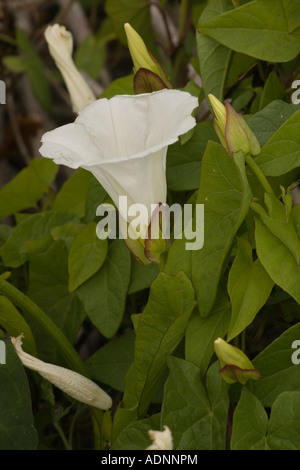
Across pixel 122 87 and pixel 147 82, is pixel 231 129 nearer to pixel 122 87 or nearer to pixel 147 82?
pixel 147 82

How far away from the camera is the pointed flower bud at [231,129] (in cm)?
64

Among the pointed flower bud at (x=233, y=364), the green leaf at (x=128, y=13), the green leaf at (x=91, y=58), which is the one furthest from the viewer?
the green leaf at (x=91, y=58)

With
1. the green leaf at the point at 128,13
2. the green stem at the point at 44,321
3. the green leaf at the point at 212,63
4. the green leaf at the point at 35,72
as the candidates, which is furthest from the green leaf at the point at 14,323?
the green leaf at the point at 35,72

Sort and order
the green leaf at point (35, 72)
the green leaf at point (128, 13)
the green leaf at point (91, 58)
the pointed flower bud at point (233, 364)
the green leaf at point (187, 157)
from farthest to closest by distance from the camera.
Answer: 1. the green leaf at point (91, 58)
2. the green leaf at point (35, 72)
3. the green leaf at point (128, 13)
4. the green leaf at point (187, 157)
5. the pointed flower bud at point (233, 364)

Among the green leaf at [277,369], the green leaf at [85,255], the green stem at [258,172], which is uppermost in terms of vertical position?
the green stem at [258,172]

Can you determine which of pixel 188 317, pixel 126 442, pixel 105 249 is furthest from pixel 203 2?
pixel 126 442

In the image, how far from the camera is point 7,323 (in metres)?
0.79

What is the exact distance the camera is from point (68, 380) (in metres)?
0.75

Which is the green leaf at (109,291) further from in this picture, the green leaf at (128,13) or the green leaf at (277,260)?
the green leaf at (128,13)

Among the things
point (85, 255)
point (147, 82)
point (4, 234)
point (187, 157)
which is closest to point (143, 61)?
→ point (147, 82)

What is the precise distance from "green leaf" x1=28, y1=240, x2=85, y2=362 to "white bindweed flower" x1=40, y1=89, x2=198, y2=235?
21cm

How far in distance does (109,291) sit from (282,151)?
0.29 m

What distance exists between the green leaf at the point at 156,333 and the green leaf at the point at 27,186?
1.27 ft
